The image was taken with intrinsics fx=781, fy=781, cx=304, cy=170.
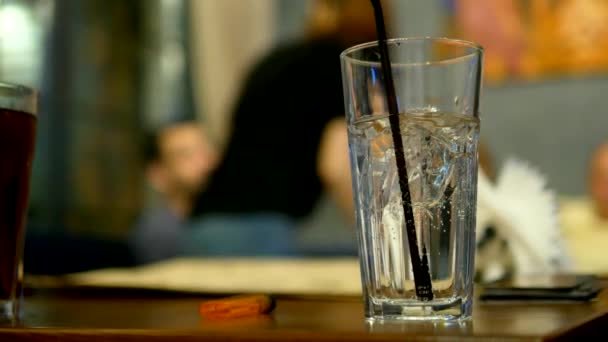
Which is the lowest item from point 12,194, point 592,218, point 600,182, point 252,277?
point 592,218

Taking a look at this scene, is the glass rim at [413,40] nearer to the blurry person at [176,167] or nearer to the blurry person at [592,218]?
the blurry person at [592,218]

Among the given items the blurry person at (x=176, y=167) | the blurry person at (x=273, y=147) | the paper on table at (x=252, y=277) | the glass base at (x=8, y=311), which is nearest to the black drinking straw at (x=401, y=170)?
the glass base at (x=8, y=311)

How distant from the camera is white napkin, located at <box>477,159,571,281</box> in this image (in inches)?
35.0

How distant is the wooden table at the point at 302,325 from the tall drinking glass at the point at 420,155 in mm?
37

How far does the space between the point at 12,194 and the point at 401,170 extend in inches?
9.9

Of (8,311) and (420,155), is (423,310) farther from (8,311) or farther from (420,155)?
(8,311)

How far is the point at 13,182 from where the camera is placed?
504mm

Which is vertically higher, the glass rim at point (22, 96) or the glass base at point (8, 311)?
the glass rim at point (22, 96)

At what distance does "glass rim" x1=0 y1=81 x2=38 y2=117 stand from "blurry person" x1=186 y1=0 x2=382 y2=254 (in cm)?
169

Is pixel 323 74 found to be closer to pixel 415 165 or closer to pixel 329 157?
pixel 329 157

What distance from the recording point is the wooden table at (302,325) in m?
0.33

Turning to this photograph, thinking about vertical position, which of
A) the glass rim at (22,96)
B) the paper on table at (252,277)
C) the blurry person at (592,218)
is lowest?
the blurry person at (592,218)

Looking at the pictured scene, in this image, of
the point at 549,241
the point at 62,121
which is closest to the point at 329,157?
the point at 549,241

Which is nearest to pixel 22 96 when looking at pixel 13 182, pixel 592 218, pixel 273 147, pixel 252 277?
pixel 13 182
